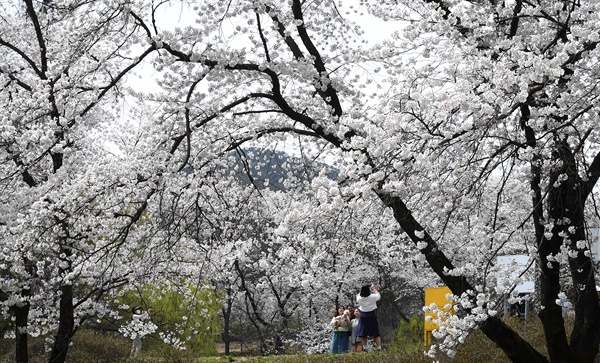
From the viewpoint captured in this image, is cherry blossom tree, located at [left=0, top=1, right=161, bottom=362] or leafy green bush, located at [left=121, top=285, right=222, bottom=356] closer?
cherry blossom tree, located at [left=0, top=1, right=161, bottom=362]

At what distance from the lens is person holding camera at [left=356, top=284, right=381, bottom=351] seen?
11156 mm

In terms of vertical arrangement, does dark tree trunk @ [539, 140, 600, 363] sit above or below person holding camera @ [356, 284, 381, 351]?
below

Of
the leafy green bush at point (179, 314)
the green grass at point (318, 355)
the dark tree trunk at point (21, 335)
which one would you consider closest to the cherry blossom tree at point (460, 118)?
the green grass at point (318, 355)

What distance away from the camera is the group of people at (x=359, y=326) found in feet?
36.7

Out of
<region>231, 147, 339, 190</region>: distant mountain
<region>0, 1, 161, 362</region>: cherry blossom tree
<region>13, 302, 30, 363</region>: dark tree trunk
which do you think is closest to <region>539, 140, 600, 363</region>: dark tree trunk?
<region>231, 147, 339, 190</region>: distant mountain

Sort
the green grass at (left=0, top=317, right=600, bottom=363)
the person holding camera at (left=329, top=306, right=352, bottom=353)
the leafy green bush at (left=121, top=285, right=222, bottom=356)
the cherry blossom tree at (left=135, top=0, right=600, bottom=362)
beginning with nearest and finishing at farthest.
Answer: the cherry blossom tree at (left=135, top=0, right=600, bottom=362) → the green grass at (left=0, top=317, right=600, bottom=363) → the person holding camera at (left=329, top=306, right=352, bottom=353) → the leafy green bush at (left=121, top=285, right=222, bottom=356)

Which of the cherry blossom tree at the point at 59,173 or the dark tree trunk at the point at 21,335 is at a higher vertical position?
the cherry blossom tree at the point at 59,173

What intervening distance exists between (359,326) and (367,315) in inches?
11.2

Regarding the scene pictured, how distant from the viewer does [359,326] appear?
1155 cm

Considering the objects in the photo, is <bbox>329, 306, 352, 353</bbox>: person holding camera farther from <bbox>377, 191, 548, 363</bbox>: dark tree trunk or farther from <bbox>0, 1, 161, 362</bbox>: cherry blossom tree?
<bbox>377, 191, 548, 363</bbox>: dark tree trunk

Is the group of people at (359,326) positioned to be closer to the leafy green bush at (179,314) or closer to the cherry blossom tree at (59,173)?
the cherry blossom tree at (59,173)

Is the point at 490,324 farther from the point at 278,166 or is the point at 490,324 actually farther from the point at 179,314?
the point at 179,314

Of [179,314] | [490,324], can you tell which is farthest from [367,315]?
[179,314]

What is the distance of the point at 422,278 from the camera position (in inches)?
864
